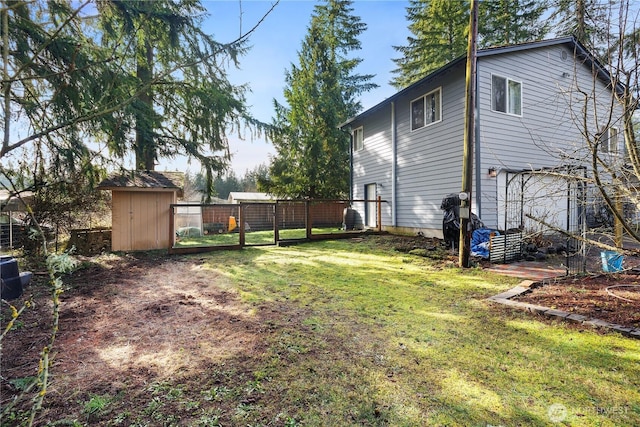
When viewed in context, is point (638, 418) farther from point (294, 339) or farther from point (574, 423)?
point (294, 339)

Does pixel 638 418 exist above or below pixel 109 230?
below

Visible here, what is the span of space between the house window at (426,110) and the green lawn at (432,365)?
6722 millimetres

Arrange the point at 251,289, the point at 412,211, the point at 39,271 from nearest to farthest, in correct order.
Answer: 1. the point at 251,289
2. the point at 39,271
3. the point at 412,211

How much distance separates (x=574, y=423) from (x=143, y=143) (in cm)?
937

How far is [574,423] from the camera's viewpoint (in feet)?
5.80

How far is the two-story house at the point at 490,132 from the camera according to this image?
813cm

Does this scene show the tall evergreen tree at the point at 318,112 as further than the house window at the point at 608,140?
Yes

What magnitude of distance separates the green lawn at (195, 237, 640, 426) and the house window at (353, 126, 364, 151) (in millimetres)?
10362

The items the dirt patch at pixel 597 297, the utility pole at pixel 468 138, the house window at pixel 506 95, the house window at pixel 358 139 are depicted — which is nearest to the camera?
the dirt patch at pixel 597 297

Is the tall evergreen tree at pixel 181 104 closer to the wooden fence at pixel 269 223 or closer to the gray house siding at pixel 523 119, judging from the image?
the wooden fence at pixel 269 223

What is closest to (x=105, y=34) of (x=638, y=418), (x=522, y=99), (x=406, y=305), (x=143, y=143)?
(x=143, y=143)

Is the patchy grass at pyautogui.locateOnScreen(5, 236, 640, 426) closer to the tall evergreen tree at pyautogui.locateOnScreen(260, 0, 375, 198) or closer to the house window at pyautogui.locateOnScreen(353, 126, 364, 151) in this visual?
the house window at pyautogui.locateOnScreen(353, 126, 364, 151)

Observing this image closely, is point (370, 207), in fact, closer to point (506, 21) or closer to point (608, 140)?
point (608, 140)

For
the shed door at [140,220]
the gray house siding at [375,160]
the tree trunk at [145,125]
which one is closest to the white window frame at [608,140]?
the tree trunk at [145,125]
